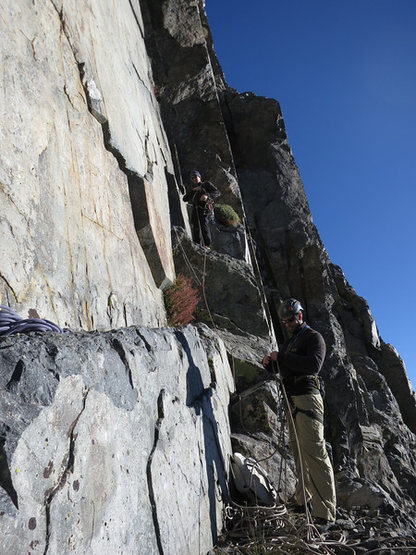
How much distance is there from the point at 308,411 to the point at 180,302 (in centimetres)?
404

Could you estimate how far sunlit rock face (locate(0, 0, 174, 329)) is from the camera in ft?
13.0

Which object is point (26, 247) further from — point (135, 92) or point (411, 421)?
point (411, 421)

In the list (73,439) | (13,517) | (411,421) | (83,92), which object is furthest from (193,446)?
(411,421)

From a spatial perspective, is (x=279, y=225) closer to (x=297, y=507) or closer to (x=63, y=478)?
(x=297, y=507)

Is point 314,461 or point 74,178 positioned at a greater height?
point 74,178

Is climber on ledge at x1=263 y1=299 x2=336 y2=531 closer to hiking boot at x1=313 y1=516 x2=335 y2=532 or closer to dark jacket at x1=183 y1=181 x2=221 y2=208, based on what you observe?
hiking boot at x1=313 y1=516 x2=335 y2=532

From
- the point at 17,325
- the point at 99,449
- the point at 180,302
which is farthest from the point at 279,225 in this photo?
the point at 99,449

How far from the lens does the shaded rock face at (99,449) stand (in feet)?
5.49

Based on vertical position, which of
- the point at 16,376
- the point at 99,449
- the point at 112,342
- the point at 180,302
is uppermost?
the point at 180,302

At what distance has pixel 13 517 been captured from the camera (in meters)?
1.56

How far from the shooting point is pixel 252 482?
16.6ft

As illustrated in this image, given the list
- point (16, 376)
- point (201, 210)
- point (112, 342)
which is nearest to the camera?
point (16, 376)

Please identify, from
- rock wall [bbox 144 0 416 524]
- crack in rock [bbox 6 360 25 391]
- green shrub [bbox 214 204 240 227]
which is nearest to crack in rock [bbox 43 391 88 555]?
crack in rock [bbox 6 360 25 391]

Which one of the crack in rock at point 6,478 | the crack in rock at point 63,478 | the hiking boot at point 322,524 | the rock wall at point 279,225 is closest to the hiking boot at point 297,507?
the hiking boot at point 322,524
